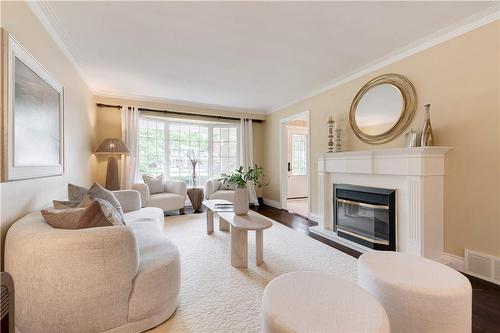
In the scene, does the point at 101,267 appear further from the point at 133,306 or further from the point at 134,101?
the point at 134,101

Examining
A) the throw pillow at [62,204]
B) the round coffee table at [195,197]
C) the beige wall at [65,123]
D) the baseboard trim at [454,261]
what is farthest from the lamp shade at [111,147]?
the baseboard trim at [454,261]

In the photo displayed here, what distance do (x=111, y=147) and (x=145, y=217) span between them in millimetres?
2055

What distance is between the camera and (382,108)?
9.38 ft

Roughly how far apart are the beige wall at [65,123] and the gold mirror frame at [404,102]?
3591 millimetres

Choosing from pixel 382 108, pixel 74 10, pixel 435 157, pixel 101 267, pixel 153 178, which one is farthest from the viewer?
pixel 153 178

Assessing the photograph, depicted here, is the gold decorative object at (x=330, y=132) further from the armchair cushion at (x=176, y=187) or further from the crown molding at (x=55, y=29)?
the crown molding at (x=55, y=29)

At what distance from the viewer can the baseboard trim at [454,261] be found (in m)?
2.19

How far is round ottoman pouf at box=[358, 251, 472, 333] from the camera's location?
112 centimetres

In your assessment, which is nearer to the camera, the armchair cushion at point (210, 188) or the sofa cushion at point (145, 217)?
the sofa cushion at point (145, 217)

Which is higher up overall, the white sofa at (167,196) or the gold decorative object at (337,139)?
the gold decorative object at (337,139)

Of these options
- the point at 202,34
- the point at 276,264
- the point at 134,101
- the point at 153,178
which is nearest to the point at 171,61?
the point at 202,34

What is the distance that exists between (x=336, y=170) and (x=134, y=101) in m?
4.11

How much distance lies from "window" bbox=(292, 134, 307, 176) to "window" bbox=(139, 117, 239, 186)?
2.10 metres

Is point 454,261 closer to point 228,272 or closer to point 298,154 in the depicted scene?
point 228,272
